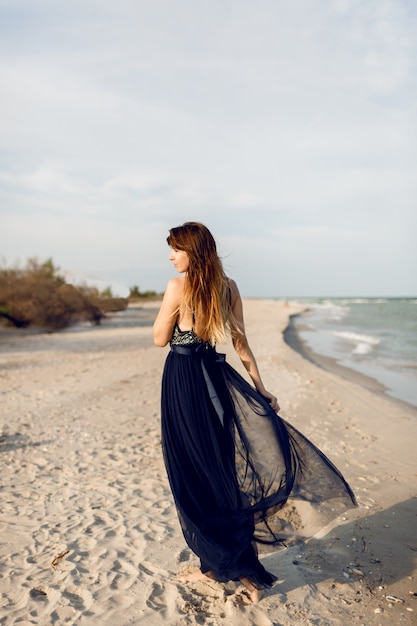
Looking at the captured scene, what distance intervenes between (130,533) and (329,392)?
6331 millimetres

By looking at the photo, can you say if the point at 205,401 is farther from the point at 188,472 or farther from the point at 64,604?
the point at 64,604

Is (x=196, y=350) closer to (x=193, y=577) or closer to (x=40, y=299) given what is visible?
(x=193, y=577)

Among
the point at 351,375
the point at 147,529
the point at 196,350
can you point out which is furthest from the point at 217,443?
the point at 351,375

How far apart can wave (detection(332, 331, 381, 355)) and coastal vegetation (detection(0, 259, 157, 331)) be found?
1154cm

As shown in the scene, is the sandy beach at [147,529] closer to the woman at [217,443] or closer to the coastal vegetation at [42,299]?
the woman at [217,443]

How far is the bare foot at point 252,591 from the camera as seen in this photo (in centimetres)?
321

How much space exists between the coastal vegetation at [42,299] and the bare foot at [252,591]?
→ 21397mm

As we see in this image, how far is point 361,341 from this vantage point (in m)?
22.0

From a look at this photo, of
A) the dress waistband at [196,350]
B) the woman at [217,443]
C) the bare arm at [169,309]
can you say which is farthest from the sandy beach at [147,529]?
the bare arm at [169,309]

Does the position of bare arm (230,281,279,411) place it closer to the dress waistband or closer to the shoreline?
the dress waistband

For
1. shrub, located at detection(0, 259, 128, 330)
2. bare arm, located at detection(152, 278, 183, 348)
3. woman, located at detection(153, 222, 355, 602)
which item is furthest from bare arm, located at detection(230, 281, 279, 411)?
shrub, located at detection(0, 259, 128, 330)

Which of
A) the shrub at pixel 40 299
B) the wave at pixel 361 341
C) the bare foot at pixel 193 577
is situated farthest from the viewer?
the shrub at pixel 40 299

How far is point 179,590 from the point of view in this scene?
10.8 feet

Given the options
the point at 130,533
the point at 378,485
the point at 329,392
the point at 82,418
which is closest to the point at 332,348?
the point at 329,392
